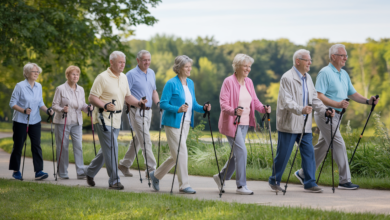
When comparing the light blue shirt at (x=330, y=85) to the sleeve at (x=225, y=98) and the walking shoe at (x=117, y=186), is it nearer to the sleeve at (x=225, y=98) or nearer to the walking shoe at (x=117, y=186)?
the sleeve at (x=225, y=98)

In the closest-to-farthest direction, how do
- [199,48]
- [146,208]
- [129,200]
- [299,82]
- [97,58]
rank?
[146,208] → [129,200] → [299,82] → [97,58] → [199,48]

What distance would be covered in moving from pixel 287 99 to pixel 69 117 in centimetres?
420

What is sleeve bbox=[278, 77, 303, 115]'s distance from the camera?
658cm

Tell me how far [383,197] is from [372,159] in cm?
229

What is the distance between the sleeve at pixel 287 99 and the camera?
6582 millimetres

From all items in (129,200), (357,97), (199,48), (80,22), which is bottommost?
(129,200)

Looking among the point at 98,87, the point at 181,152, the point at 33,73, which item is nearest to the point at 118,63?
the point at 98,87

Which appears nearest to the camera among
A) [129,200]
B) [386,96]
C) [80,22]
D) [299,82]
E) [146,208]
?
[146,208]

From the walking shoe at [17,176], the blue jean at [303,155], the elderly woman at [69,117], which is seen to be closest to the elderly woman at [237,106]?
the blue jean at [303,155]

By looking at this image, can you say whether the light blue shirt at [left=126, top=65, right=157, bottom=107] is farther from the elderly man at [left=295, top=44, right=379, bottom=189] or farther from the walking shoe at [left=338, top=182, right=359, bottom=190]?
the walking shoe at [left=338, top=182, right=359, bottom=190]

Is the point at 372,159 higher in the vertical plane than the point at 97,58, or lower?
lower

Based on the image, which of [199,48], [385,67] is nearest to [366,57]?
[385,67]

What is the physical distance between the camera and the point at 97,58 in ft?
55.0

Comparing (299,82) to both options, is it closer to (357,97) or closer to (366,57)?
(357,97)
